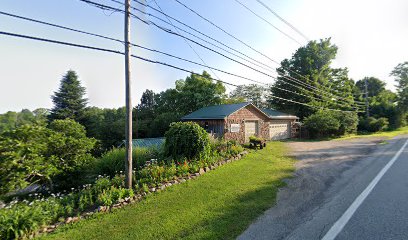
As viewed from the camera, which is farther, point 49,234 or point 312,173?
point 312,173

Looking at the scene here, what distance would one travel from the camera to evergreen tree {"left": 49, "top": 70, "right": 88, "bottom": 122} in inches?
1331

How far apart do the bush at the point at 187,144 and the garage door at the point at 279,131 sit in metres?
15.2

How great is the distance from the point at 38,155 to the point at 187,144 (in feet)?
19.7

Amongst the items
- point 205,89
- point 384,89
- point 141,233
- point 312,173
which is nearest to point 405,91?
point 384,89

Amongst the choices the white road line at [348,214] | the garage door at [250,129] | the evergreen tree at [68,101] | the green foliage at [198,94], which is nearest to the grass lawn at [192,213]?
the white road line at [348,214]

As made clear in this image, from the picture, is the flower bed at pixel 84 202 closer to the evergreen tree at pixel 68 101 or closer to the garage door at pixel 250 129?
the garage door at pixel 250 129

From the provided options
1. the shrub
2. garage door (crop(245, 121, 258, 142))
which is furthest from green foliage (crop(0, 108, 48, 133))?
the shrub

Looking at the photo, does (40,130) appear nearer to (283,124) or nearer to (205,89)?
(283,124)

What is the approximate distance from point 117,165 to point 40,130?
3277mm

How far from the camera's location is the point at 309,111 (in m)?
34.5

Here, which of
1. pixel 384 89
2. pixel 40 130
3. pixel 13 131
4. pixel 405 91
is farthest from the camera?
pixel 384 89

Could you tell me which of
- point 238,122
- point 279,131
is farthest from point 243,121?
point 279,131

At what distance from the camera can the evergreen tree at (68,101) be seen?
33.8m

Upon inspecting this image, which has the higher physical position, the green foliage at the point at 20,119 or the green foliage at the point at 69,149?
the green foliage at the point at 20,119
